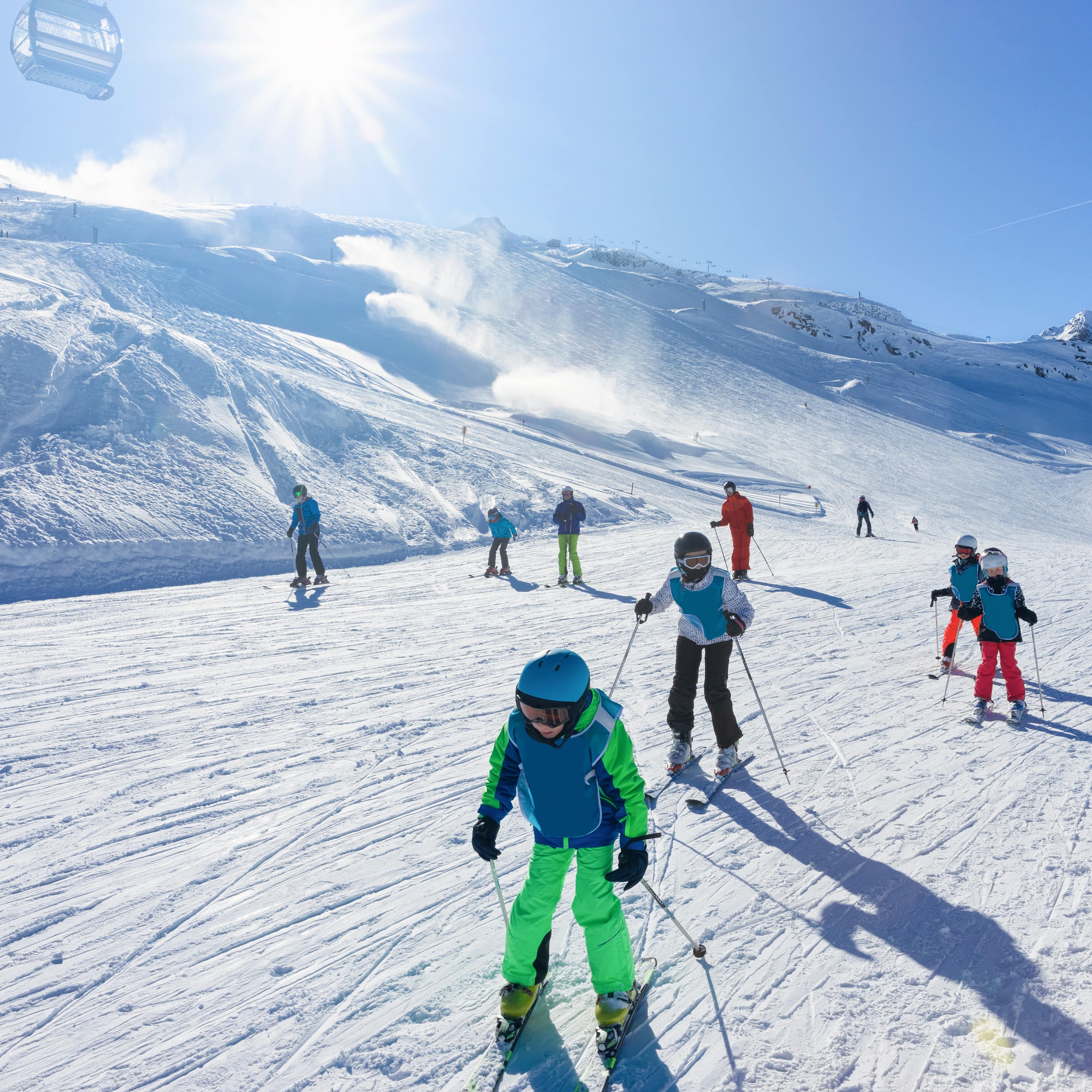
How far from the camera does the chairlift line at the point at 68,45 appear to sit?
275 feet

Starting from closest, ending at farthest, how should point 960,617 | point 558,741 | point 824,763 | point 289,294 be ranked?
point 558,741, point 824,763, point 960,617, point 289,294

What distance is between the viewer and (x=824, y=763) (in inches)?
224

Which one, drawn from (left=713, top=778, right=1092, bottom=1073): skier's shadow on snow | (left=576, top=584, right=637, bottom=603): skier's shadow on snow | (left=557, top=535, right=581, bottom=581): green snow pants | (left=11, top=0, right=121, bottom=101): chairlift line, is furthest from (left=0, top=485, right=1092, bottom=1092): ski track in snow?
(left=11, top=0, right=121, bottom=101): chairlift line

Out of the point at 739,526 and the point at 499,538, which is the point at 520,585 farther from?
the point at 739,526

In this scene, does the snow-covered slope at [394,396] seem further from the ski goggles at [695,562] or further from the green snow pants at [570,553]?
the ski goggles at [695,562]

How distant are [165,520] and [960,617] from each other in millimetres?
12440

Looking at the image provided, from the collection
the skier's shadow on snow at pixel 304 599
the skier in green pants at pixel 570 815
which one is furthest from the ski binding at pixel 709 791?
the skier's shadow on snow at pixel 304 599

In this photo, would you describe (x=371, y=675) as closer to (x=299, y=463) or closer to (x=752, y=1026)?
(x=752, y=1026)

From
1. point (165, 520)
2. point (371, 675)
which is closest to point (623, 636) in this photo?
point (371, 675)

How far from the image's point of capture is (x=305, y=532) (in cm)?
1158

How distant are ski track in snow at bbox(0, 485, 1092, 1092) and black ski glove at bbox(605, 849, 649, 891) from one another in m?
0.84

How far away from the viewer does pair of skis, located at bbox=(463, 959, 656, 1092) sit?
9.09 feet

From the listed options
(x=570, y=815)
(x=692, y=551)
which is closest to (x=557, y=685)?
(x=570, y=815)

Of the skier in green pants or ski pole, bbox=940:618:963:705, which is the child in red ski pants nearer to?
ski pole, bbox=940:618:963:705
